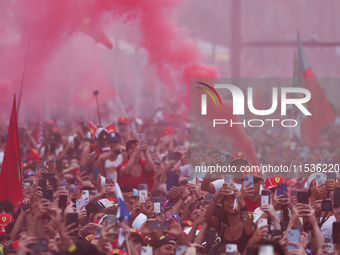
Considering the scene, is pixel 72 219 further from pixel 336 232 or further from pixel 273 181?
pixel 273 181

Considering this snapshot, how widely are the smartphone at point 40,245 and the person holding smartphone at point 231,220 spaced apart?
182 centimetres

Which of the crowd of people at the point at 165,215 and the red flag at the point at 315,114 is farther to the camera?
the red flag at the point at 315,114

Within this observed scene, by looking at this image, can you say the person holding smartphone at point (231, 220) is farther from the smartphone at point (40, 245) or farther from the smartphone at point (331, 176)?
the smartphone at point (40, 245)

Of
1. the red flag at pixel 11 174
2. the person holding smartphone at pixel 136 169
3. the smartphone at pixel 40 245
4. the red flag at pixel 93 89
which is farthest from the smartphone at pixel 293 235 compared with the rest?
the red flag at pixel 93 89

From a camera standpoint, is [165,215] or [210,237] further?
[165,215]

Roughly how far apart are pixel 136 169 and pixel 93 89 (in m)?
7.65

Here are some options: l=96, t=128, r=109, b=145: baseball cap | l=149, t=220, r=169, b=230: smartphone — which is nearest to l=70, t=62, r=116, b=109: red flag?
l=96, t=128, r=109, b=145: baseball cap

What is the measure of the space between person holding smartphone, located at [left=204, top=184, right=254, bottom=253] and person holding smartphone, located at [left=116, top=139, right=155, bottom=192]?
9.83ft

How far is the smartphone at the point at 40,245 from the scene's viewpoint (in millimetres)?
4402

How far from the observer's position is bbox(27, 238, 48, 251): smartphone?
440 cm

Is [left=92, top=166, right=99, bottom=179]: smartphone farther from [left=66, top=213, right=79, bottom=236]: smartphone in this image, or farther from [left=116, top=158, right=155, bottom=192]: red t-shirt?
[left=66, top=213, right=79, bottom=236]: smartphone

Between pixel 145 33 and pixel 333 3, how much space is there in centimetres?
4146

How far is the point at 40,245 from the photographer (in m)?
4.41

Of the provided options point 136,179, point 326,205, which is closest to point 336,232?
point 326,205
